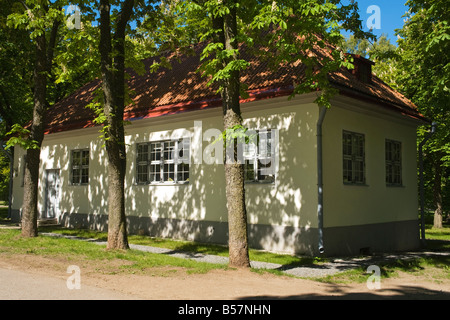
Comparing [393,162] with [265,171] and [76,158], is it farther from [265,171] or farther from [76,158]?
[76,158]

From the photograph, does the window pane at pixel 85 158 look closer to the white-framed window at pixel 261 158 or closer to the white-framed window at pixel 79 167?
the white-framed window at pixel 79 167

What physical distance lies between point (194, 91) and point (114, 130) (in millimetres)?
4105

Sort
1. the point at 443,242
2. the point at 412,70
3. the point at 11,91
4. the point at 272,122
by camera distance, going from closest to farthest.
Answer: the point at 272,122 < the point at 443,242 < the point at 412,70 < the point at 11,91

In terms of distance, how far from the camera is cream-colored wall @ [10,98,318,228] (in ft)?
37.8

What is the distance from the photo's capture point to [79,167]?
18.4 meters

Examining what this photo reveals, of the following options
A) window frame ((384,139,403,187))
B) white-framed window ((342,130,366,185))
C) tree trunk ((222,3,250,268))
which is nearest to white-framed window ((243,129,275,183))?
white-framed window ((342,130,366,185))

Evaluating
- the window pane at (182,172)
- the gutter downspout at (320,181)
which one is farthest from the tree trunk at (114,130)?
the gutter downspout at (320,181)

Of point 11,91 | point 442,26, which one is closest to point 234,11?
point 442,26

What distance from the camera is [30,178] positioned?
1300 cm

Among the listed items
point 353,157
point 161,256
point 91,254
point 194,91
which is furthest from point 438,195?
point 91,254

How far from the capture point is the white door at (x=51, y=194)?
19.2 m

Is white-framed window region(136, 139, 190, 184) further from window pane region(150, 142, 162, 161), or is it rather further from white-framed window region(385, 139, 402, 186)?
white-framed window region(385, 139, 402, 186)

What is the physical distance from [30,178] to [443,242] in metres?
15.3
